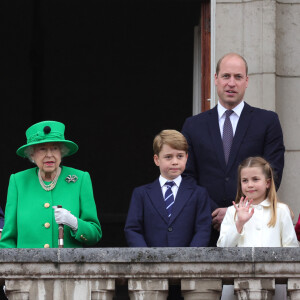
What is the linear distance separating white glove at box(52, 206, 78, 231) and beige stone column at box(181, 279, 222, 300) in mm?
973

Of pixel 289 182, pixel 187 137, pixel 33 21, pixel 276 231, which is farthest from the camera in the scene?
pixel 33 21

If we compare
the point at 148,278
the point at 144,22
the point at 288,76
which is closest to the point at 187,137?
the point at 148,278

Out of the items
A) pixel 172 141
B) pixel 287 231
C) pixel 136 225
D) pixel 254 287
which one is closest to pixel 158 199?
pixel 136 225

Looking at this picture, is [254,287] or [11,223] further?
[11,223]

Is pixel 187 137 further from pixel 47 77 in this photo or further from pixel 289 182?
pixel 47 77

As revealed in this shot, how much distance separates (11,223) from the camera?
25.1ft

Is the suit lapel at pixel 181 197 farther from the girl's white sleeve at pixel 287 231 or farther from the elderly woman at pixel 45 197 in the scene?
the girl's white sleeve at pixel 287 231

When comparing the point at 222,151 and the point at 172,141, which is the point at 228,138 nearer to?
the point at 222,151

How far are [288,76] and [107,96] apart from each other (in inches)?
227

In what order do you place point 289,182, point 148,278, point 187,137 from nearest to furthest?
point 148,278
point 187,137
point 289,182

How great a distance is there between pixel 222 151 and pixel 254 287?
5.20 feet

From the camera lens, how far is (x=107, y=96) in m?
15.8

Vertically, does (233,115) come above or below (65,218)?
above

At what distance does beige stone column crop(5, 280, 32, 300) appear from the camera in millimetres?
6773
